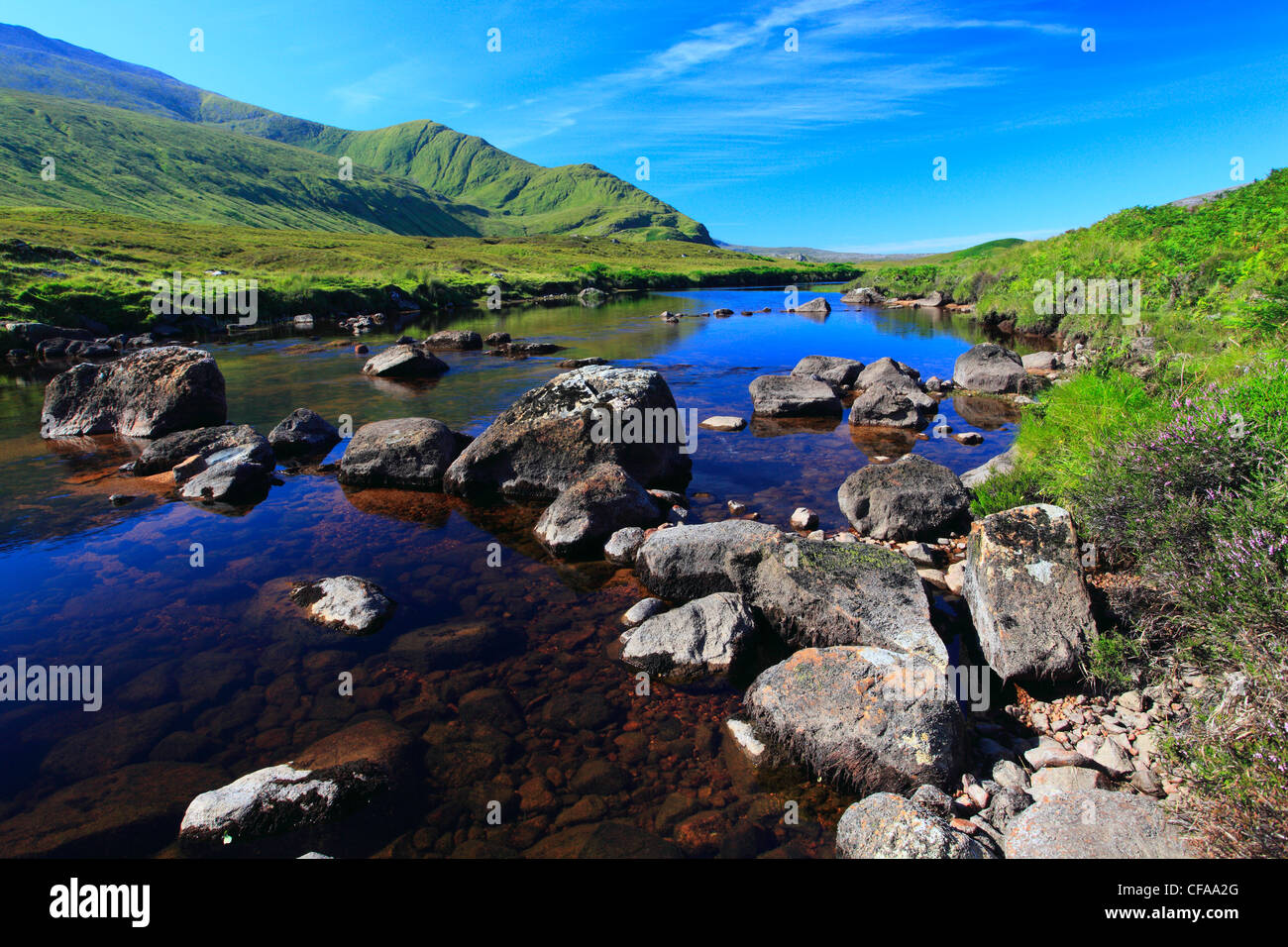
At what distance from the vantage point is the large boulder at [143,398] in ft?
60.0

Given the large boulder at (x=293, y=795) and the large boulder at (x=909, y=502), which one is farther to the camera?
the large boulder at (x=909, y=502)

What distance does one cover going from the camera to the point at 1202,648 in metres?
6.15

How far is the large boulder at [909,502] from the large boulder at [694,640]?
4096 mm

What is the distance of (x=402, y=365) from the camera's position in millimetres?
28078

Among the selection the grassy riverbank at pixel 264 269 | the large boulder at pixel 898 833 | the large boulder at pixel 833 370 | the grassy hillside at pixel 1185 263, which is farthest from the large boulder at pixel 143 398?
the grassy riverbank at pixel 264 269

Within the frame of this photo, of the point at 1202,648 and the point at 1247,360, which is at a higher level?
the point at 1247,360

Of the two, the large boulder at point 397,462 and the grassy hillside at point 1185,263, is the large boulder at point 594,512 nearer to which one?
the large boulder at point 397,462

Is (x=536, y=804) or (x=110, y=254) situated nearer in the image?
(x=536, y=804)

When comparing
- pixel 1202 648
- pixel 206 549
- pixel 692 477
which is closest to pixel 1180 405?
pixel 1202 648

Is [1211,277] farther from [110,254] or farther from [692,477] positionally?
[110,254]

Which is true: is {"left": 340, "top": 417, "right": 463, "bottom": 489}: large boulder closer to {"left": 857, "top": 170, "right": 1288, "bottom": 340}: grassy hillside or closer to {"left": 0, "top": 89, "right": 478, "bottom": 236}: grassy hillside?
{"left": 857, "top": 170, "right": 1288, "bottom": 340}: grassy hillside
